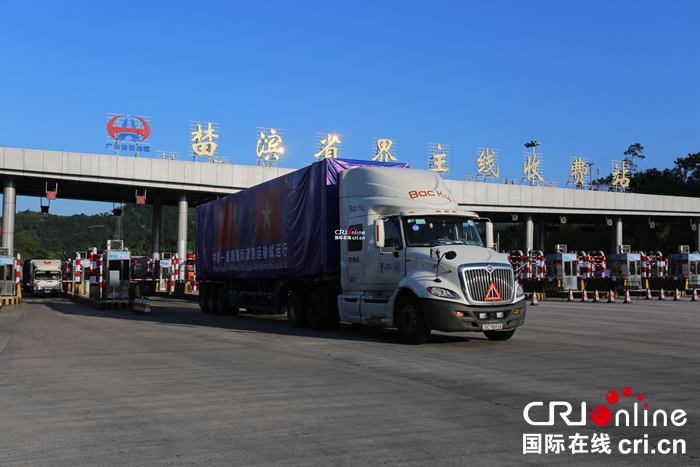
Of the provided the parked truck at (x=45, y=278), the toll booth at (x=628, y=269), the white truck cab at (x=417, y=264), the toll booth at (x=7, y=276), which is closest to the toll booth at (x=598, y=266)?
the toll booth at (x=628, y=269)

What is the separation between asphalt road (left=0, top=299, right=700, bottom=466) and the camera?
232 inches

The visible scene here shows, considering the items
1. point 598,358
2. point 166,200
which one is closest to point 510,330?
point 598,358

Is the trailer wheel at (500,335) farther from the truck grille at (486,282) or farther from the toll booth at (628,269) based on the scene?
the toll booth at (628,269)

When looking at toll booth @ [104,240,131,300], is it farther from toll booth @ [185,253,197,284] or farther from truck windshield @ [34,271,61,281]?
truck windshield @ [34,271,61,281]

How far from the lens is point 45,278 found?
161 ft

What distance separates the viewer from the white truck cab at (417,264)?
13383 millimetres

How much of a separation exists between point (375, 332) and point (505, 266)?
462 cm

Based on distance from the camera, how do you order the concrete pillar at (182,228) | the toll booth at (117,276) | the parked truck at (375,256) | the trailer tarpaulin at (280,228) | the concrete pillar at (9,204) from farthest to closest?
1. the concrete pillar at (182,228)
2. the concrete pillar at (9,204)
3. the toll booth at (117,276)
4. the trailer tarpaulin at (280,228)
5. the parked truck at (375,256)

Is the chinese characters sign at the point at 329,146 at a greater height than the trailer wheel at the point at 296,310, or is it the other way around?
the chinese characters sign at the point at 329,146

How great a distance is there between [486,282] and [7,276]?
27295 millimetres

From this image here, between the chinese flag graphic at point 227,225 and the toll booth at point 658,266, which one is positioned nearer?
the chinese flag graphic at point 227,225

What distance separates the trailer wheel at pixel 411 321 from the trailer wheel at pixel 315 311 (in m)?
3.26

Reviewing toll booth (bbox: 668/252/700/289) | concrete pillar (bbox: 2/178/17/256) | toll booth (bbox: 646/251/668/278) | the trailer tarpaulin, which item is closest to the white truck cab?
the trailer tarpaulin

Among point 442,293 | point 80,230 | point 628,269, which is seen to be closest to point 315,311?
point 442,293
